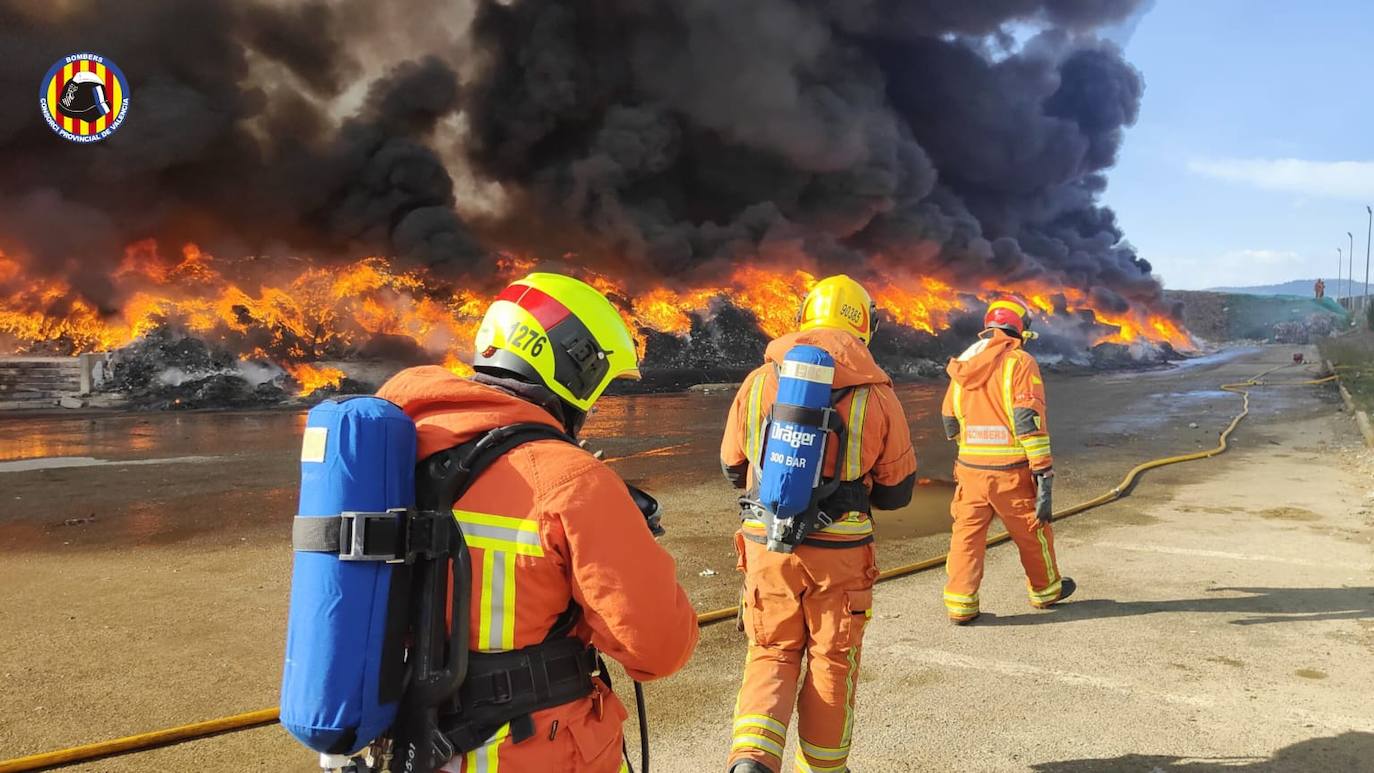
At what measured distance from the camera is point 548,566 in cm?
143

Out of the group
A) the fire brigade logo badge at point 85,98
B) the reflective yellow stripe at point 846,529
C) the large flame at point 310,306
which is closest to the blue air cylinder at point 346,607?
the reflective yellow stripe at point 846,529

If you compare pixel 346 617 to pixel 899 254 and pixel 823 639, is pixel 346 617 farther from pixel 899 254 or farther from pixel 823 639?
pixel 899 254

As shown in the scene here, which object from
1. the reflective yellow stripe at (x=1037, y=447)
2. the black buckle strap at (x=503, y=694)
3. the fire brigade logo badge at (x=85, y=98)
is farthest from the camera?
the fire brigade logo badge at (x=85, y=98)

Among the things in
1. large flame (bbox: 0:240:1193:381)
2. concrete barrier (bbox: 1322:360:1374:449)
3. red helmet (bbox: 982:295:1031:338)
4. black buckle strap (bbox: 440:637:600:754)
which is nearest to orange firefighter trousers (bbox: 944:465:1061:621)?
red helmet (bbox: 982:295:1031:338)

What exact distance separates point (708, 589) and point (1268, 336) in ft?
237

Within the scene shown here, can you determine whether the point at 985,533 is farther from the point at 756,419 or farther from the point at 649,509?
the point at 649,509

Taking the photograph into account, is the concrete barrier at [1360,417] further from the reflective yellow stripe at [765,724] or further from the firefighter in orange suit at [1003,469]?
the reflective yellow stripe at [765,724]

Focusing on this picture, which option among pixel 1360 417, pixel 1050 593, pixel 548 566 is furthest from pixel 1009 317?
pixel 1360 417

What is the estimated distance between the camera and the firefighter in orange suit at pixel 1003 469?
425cm

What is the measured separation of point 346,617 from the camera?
1344mm

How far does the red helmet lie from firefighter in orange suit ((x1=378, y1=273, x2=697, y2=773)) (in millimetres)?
3486

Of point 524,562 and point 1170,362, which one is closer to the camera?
point 524,562

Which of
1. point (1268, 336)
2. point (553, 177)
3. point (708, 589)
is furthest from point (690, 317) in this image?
point (1268, 336)

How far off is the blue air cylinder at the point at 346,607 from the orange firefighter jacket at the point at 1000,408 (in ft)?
11.5
